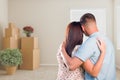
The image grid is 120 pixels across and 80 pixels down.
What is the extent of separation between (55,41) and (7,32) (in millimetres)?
1865

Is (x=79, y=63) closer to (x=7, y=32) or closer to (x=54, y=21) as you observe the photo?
(x=7, y=32)

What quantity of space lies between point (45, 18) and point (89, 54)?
688cm

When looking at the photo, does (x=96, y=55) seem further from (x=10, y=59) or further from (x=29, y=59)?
(x=29, y=59)

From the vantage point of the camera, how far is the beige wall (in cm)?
795

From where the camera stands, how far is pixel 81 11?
310 inches

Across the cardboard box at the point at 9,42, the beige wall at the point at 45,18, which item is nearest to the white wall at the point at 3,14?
the beige wall at the point at 45,18

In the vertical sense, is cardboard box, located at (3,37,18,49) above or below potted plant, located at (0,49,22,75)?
above

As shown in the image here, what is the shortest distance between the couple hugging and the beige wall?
6.63m

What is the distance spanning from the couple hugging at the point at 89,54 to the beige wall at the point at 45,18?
6.63 meters

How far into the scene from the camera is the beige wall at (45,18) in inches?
313

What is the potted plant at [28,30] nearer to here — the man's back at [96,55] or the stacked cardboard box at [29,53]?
the stacked cardboard box at [29,53]

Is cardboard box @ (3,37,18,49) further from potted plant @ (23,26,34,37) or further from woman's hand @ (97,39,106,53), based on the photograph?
woman's hand @ (97,39,106,53)

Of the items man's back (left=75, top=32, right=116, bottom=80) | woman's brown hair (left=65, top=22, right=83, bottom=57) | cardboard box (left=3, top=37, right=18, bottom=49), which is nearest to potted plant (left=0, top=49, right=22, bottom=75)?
cardboard box (left=3, top=37, right=18, bottom=49)

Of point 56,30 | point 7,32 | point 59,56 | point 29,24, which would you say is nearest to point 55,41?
point 56,30
